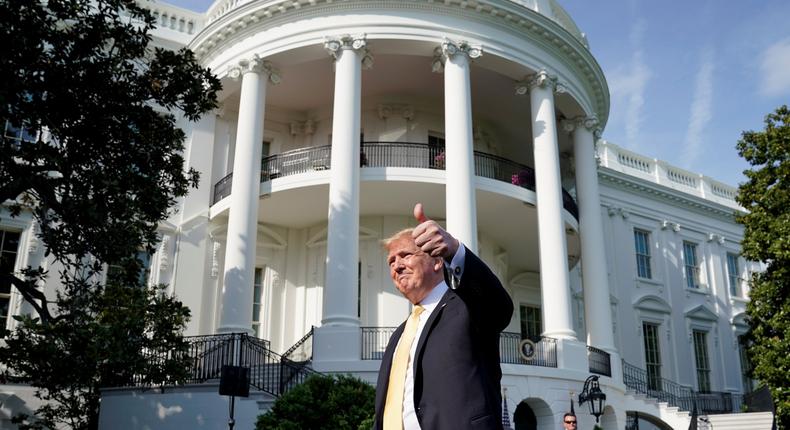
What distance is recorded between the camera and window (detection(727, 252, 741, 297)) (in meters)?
31.5

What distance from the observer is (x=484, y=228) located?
20.6 meters

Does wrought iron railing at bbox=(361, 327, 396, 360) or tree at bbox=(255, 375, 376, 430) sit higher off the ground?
wrought iron railing at bbox=(361, 327, 396, 360)

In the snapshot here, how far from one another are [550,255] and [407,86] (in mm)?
6349

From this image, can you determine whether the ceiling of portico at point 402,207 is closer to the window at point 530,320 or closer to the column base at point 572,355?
the window at point 530,320

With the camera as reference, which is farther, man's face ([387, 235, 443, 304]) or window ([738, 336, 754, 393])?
window ([738, 336, 754, 393])

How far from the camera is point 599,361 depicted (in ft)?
60.3

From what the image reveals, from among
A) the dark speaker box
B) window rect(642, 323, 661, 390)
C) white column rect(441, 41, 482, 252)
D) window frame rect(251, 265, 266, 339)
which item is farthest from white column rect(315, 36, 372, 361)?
window rect(642, 323, 661, 390)

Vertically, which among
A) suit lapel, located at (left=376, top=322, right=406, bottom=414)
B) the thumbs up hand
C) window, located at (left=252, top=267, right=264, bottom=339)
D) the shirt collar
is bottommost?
suit lapel, located at (left=376, top=322, right=406, bottom=414)

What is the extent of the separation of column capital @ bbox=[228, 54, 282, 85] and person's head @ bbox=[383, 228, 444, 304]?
1548 centimetres

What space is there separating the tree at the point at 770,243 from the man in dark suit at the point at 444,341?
1753cm

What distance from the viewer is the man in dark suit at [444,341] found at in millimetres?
2795

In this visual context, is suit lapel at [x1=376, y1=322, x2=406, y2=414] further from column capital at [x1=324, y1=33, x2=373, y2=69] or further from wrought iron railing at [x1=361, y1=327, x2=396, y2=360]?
column capital at [x1=324, y1=33, x2=373, y2=69]

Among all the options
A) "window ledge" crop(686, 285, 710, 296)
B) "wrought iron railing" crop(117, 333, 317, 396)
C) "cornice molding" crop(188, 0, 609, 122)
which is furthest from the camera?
"window ledge" crop(686, 285, 710, 296)

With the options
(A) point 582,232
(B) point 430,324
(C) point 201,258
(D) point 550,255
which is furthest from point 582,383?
(B) point 430,324
